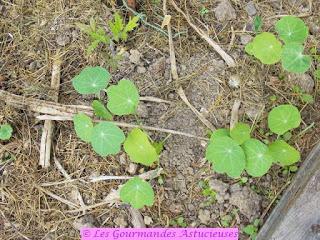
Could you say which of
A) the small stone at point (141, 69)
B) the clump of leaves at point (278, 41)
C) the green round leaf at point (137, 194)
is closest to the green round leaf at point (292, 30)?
the clump of leaves at point (278, 41)

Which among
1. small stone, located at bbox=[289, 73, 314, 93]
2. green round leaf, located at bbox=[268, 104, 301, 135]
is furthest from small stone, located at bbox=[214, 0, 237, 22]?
green round leaf, located at bbox=[268, 104, 301, 135]

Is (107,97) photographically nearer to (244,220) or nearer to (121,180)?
(121,180)

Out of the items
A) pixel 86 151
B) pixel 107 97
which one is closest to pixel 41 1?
pixel 107 97

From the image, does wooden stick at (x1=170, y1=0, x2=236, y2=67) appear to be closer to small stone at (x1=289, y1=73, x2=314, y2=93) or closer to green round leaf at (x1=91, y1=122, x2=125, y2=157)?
small stone at (x1=289, y1=73, x2=314, y2=93)

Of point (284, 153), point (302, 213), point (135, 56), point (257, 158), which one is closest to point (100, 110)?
point (135, 56)

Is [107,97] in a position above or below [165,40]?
below

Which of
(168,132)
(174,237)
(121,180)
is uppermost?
(168,132)

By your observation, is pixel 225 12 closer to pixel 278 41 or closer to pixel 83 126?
pixel 278 41
